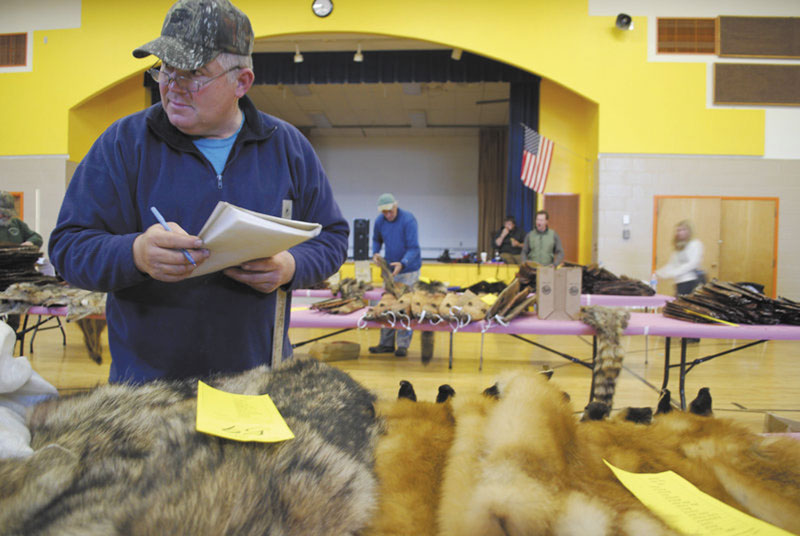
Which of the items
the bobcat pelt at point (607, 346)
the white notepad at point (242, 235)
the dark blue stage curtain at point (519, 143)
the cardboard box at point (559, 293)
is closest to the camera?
the white notepad at point (242, 235)

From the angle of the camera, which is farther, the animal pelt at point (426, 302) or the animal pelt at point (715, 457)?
the animal pelt at point (426, 302)

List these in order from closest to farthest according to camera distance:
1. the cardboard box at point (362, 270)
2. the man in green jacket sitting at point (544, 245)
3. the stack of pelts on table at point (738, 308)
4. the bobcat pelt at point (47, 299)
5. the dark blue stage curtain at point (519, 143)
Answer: the stack of pelts on table at point (738, 308) < the bobcat pelt at point (47, 299) < the cardboard box at point (362, 270) < the man in green jacket sitting at point (544, 245) < the dark blue stage curtain at point (519, 143)

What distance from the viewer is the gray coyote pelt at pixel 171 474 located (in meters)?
0.48

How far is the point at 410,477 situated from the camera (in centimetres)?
71

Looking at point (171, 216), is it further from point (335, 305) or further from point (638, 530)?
point (335, 305)

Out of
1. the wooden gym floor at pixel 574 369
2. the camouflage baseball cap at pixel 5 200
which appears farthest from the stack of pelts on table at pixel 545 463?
the camouflage baseball cap at pixel 5 200

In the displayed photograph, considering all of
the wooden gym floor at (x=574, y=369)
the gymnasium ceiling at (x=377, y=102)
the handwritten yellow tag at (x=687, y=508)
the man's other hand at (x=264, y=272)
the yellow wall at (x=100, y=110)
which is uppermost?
the gymnasium ceiling at (x=377, y=102)

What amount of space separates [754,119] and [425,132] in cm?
954

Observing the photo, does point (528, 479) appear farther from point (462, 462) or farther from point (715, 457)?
point (715, 457)

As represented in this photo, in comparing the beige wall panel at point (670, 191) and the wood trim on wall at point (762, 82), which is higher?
the wood trim on wall at point (762, 82)

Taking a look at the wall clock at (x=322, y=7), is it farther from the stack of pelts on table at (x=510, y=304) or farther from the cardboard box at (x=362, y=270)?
the stack of pelts on table at (x=510, y=304)

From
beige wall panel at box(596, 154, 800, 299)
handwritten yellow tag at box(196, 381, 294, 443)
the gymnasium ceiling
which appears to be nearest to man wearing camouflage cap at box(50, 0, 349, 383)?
handwritten yellow tag at box(196, 381, 294, 443)

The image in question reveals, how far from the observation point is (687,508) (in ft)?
2.01

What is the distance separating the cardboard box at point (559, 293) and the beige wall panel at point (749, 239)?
611cm
